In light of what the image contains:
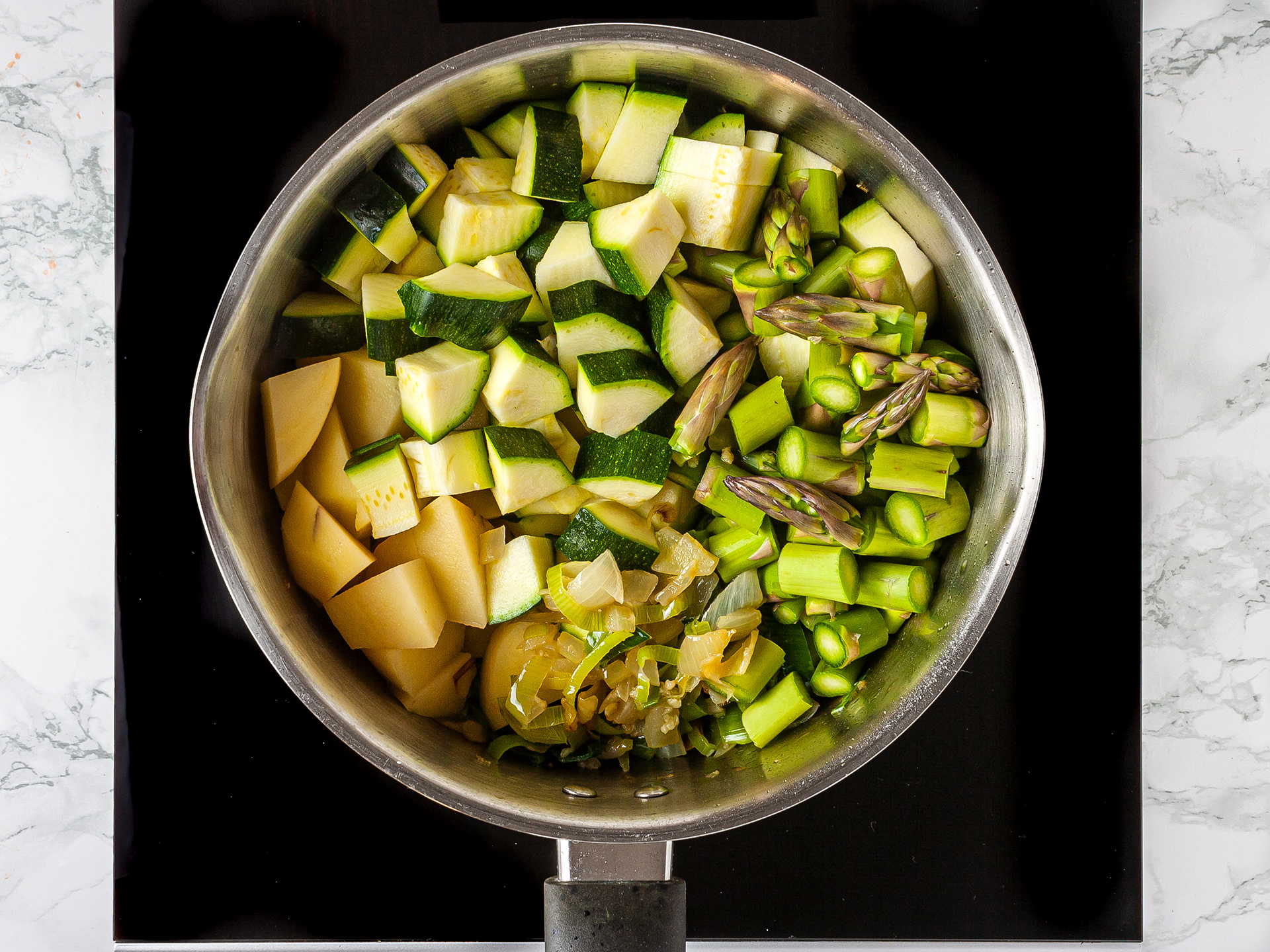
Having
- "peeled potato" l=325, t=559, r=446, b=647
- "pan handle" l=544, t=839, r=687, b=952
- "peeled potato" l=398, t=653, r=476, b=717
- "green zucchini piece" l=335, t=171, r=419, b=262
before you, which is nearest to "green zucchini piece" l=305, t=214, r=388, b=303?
"green zucchini piece" l=335, t=171, r=419, b=262

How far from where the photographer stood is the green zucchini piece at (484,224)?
39.7 inches

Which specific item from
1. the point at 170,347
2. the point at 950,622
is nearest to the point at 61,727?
the point at 170,347

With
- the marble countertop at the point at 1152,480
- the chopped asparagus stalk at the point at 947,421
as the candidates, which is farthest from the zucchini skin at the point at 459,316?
the marble countertop at the point at 1152,480

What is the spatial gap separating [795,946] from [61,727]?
3.54 ft

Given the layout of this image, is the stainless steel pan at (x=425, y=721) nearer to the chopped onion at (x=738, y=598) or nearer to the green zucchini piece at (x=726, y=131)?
the green zucchini piece at (x=726, y=131)

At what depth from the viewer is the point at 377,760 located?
3.05 ft

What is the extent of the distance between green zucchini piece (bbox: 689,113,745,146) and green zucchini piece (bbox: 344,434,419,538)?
19.2 inches

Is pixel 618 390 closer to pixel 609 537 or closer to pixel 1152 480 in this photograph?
pixel 609 537

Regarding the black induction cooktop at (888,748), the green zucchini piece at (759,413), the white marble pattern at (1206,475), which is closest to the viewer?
the green zucchini piece at (759,413)

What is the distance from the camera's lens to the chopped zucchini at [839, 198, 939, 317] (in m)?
1.04

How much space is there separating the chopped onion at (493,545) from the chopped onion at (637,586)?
0.14 m

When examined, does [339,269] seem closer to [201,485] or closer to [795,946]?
[201,485]

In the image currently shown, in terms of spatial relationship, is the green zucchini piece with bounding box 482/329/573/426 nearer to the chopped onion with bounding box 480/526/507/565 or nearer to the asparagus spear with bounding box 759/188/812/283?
the chopped onion with bounding box 480/526/507/565

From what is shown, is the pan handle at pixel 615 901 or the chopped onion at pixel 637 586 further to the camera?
the chopped onion at pixel 637 586
